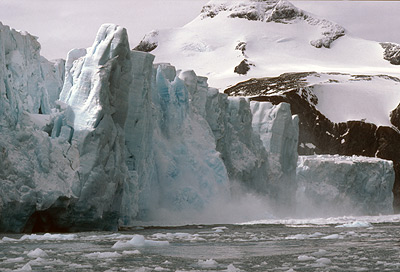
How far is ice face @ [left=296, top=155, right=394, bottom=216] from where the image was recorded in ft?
175

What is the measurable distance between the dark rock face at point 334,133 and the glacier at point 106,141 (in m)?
49.4

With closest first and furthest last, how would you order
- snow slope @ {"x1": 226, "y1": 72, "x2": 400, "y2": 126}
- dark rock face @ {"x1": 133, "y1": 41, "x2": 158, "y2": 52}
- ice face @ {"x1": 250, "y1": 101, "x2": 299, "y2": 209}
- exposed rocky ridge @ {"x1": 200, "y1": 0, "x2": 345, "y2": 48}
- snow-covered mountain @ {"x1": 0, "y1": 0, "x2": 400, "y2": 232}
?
snow-covered mountain @ {"x1": 0, "y1": 0, "x2": 400, "y2": 232}, ice face @ {"x1": 250, "y1": 101, "x2": 299, "y2": 209}, snow slope @ {"x1": 226, "y1": 72, "x2": 400, "y2": 126}, dark rock face @ {"x1": 133, "y1": 41, "x2": 158, "y2": 52}, exposed rocky ridge @ {"x1": 200, "y1": 0, "x2": 345, "y2": 48}

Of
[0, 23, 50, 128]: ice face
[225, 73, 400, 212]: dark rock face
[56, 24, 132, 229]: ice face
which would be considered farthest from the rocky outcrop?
[0, 23, 50, 128]: ice face

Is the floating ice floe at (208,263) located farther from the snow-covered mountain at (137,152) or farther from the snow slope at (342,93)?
the snow slope at (342,93)

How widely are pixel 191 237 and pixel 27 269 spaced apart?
939 centimetres

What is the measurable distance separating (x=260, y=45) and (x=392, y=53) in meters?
23.2

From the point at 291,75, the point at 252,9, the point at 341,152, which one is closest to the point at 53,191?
the point at 341,152

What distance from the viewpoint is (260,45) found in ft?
438

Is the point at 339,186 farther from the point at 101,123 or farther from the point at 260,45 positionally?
the point at 260,45

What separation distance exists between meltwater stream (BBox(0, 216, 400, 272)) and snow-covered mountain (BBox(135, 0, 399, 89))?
87.2 metres

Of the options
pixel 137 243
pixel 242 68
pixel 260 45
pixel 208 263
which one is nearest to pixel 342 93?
pixel 242 68

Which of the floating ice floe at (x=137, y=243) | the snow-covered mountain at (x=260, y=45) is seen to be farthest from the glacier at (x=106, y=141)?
the snow-covered mountain at (x=260, y=45)

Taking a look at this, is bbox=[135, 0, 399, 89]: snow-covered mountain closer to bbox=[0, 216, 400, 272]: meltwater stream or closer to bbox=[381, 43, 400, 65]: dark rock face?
bbox=[381, 43, 400, 65]: dark rock face

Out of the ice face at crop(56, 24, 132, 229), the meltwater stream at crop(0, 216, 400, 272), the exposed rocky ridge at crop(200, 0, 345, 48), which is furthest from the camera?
the exposed rocky ridge at crop(200, 0, 345, 48)
